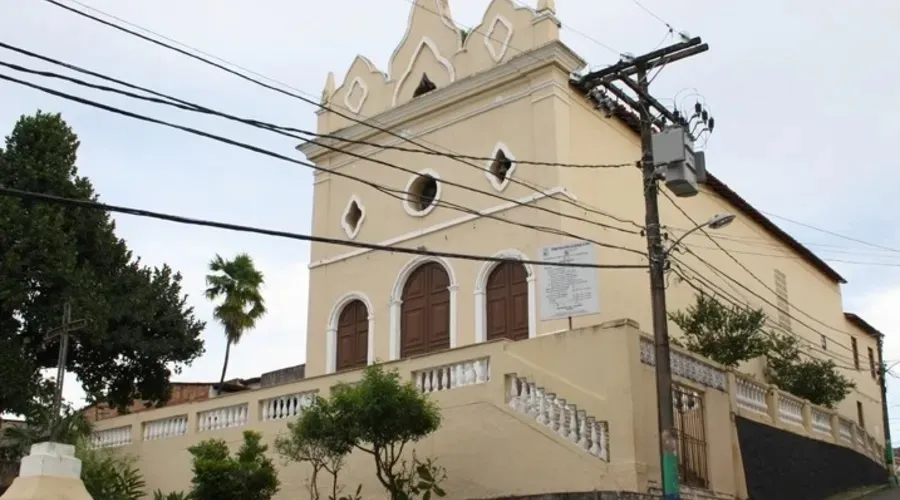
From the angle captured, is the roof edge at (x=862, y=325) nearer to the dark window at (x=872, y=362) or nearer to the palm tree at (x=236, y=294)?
the dark window at (x=872, y=362)

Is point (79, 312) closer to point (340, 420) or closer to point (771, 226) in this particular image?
point (340, 420)

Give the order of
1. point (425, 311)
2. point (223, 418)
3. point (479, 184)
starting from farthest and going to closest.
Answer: point (425, 311)
point (479, 184)
point (223, 418)

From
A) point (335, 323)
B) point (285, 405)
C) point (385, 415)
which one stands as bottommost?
point (385, 415)

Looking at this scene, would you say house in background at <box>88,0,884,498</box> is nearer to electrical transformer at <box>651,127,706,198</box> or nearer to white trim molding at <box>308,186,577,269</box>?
white trim molding at <box>308,186,577,269</box>

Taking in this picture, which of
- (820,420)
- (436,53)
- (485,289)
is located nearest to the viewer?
(820,420)

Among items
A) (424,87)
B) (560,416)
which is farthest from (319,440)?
(424,87)

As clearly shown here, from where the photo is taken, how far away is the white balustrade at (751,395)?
18.9 m

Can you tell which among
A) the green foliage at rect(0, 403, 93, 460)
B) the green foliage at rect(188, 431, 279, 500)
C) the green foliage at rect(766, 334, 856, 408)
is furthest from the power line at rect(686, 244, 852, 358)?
the green foliage at rect(0, 403, 93, 460)

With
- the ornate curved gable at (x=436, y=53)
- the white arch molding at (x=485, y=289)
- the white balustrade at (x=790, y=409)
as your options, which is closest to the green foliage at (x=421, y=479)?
the white arch molding at (x=485, y=289)

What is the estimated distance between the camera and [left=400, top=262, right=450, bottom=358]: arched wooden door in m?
23.6

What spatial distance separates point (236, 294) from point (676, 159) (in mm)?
24329

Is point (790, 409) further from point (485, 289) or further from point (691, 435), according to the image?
point (485, 289)

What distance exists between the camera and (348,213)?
86.2 feet

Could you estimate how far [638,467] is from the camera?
14.7 metres
